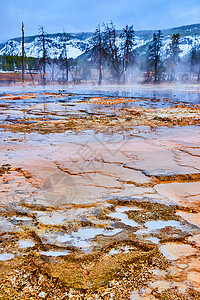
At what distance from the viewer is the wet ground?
1.36 m

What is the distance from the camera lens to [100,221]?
6.58 ft

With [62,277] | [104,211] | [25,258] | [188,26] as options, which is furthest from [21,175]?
[188,26]

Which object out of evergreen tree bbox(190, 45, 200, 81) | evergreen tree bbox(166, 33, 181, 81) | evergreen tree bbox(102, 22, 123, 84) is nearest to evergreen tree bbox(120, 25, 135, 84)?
evergreen tree bbox(102, 22, 123, 84)

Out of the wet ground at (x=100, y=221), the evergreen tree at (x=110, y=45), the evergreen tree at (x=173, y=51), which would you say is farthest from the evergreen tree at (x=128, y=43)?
the wet ground at (x=100, y=221)

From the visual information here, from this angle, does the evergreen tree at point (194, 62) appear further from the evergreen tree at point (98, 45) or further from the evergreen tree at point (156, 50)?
the evergreen tree at point (98, 45)

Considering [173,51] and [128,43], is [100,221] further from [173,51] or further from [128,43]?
Result: [173,51]

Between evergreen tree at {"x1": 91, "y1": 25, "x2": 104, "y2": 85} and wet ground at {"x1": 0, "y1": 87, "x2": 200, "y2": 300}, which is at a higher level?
evergreen tree at {"x1": 91, "y1": 25, "x2": 104, "y2": 85}

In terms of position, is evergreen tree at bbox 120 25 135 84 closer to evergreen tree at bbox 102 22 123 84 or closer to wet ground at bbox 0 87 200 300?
evergreen tree at bbox 102 22 123 84

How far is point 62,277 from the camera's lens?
4.61 ft

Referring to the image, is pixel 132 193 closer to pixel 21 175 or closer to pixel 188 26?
pixel 21 175

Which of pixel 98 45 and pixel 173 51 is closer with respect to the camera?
pixel 98 45

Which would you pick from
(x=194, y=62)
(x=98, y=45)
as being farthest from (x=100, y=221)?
(x=194, y=62)

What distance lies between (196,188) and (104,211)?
115cm

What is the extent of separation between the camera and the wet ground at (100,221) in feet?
4.47
